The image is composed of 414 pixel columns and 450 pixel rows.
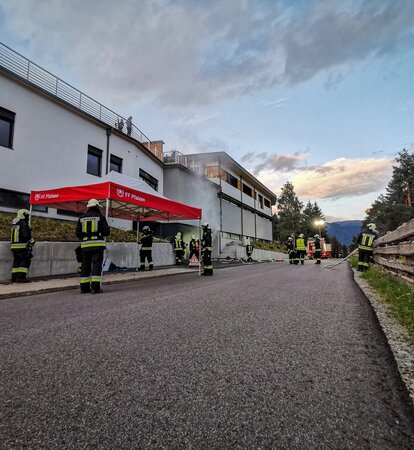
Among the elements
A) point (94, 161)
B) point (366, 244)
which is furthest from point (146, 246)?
point (366, 244)

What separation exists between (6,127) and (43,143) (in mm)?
1613

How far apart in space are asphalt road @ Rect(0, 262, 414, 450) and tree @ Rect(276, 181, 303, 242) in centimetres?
5984

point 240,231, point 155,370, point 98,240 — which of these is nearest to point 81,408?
point 155,370

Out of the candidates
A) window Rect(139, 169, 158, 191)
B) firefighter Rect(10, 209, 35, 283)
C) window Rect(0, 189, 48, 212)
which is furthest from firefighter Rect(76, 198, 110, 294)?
window Rect(139, 169, 158, 191)

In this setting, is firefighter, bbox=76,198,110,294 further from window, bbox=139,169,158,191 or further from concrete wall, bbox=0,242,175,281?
window, bbox=139,169,158,191

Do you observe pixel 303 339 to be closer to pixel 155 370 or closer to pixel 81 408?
pixel 155 370

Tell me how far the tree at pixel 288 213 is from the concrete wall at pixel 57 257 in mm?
51648

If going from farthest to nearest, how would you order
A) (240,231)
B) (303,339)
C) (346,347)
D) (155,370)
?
(240,231) < (303,339) < (346,347) < (155,370)

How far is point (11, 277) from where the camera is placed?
8430 millimetres

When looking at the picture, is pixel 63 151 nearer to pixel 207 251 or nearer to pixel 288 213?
pixel 207 251

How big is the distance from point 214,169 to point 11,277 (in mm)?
25483

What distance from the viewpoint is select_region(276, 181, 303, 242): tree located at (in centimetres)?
6160

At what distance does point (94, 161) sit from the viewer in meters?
17.6

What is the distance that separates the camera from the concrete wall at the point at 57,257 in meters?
8.36
